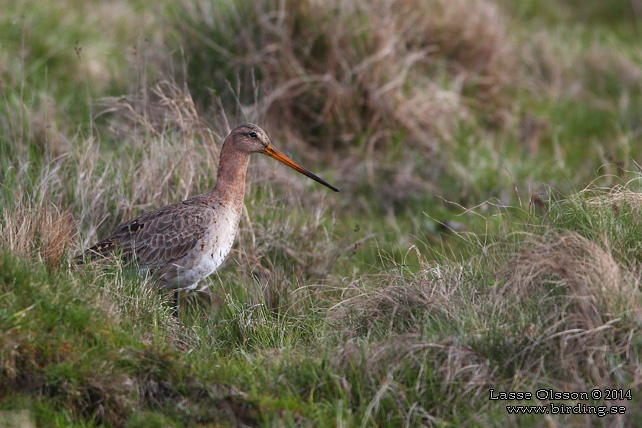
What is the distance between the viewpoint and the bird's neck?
552 centimetres

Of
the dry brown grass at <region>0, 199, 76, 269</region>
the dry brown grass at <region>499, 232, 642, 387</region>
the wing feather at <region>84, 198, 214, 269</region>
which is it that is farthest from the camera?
the wing feather at <region>84, 198, 214, 269</region>

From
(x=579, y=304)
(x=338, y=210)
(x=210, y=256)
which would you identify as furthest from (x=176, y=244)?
(x=579, y=304)

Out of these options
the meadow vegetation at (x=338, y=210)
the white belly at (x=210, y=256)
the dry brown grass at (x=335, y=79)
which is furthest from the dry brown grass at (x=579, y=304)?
the dry brown grass at (x=335, y=79)

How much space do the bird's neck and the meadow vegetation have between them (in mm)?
408

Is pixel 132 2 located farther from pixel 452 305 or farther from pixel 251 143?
pixel 452 305

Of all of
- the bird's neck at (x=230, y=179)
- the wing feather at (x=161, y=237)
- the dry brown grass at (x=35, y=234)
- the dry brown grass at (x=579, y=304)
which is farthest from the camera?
the bird's neck at (x=230, y=179)

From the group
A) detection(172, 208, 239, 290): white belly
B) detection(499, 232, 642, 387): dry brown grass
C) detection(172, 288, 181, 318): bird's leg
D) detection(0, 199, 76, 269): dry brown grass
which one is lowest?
detection(172, 288, 181, 318): bird's leg

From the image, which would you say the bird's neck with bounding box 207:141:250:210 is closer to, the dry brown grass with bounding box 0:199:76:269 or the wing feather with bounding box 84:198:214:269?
the wing feather with bounding box 84:198:214:269

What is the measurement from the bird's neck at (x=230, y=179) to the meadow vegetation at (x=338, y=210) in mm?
Answer: 408

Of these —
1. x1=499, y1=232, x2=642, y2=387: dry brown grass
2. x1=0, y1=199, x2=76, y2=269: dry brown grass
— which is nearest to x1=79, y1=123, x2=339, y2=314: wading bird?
x1=0, y1=199, x2=76, y2=269: dry brown grass

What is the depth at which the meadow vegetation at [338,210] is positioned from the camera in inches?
143

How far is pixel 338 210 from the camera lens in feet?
23.6

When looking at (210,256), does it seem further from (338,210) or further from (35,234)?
(338,210)

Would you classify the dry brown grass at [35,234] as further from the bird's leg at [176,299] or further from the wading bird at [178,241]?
the bird's leg at [176,299]
